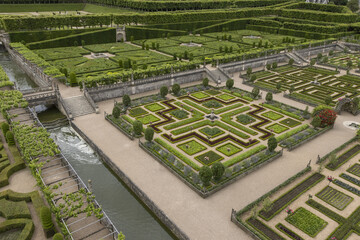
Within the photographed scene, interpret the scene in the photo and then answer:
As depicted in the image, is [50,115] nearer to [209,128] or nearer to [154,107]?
[154,107]

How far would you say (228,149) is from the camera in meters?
29.2

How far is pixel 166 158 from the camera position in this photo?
2739 cm

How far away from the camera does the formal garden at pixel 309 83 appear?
143 feet

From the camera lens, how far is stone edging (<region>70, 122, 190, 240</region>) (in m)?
20.0

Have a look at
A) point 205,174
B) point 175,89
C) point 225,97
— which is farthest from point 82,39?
point 205,174

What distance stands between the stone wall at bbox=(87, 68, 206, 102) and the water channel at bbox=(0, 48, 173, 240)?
26.2 feet

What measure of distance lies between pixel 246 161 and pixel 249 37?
7070 centimetres

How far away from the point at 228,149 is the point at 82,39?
5720 cm

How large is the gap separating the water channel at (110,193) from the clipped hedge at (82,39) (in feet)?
128

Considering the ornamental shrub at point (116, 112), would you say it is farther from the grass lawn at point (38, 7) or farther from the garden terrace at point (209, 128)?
the grass lawn at point (38, 7)

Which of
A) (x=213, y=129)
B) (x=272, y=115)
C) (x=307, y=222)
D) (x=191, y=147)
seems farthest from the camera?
(x=272, y=115)

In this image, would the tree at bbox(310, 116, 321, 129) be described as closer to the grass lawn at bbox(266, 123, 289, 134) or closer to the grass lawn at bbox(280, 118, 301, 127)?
the grass lawn at bbox(280, 118, 301, 127)

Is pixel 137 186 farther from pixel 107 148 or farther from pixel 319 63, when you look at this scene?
pixel 319 63

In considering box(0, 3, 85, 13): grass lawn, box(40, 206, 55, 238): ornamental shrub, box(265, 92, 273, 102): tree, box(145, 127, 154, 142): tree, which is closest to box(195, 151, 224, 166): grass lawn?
box(145, 127, 154, 142): tree
